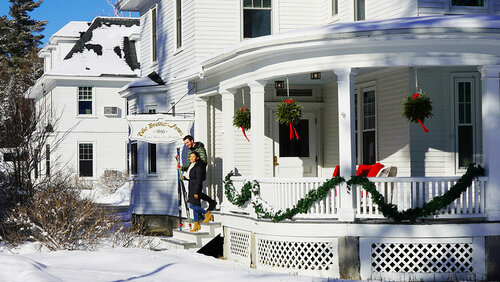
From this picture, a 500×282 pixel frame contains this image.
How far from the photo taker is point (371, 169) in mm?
14102

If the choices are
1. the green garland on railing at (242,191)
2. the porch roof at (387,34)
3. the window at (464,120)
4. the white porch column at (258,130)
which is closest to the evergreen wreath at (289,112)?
the white porch column at (258,130)

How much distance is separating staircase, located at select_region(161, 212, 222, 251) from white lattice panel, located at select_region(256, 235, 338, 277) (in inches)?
96.9

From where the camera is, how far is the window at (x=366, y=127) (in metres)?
15.1

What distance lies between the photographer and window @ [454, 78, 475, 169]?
13648mm

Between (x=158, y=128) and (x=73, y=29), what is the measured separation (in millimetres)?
23585

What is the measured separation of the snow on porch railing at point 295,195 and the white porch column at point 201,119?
451 cm

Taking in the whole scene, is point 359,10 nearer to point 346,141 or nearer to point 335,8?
point 335,8

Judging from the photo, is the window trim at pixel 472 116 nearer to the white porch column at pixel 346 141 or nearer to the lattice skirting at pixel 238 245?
the white porch column at pixel 346 141

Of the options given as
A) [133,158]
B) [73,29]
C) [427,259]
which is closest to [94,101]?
[73,29]

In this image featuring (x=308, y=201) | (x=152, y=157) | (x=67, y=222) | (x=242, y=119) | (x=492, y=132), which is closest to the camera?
(x=492, y=132)

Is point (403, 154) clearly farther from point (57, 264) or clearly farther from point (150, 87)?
point (150, 87)

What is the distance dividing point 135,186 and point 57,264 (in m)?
8.88

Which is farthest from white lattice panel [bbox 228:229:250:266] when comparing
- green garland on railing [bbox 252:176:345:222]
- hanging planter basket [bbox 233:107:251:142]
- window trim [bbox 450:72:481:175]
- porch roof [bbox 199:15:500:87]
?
window trim [bbox 450:72:481:175]

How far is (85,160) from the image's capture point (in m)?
35.8
